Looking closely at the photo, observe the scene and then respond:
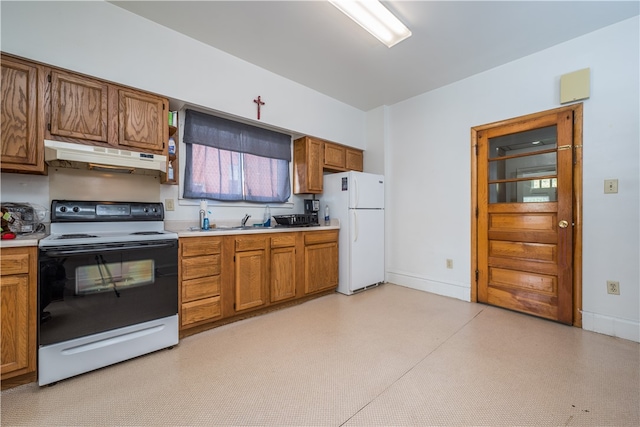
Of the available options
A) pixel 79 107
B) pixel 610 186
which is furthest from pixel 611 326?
pixel 79 107

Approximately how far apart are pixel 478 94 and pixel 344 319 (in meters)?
3.01

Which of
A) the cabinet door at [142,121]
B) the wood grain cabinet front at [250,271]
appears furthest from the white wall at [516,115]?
the cabinet door at [142,121]

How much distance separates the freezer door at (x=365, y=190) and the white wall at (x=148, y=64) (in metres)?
0.89

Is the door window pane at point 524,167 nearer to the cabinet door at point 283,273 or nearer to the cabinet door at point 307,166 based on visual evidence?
the cabinet door at point 307,166

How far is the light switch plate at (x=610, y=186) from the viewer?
7.45 feet

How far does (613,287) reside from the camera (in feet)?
7.49

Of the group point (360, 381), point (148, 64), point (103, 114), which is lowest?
point (360, 381)

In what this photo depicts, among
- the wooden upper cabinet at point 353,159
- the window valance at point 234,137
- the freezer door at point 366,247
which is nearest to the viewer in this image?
the window valance at point 234,137

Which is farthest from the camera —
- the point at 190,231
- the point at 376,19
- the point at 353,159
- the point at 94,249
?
the point at 353,159

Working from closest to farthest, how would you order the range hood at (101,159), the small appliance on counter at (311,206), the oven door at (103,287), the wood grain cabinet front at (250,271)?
the oven door at (103,287), the range hood at (101,159), the wood grain cabinet front at (250,271), the small appliance on counter at (311,206)

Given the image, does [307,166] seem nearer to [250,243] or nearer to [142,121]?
[250,243]

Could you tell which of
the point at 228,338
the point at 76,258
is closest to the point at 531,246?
the point at 228,338

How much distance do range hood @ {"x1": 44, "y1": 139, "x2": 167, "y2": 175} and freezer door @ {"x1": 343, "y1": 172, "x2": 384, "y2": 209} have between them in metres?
2.12

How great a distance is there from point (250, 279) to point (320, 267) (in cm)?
95
